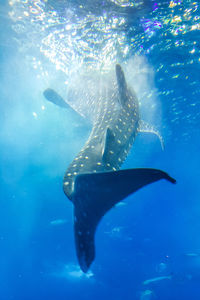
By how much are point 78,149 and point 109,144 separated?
68.0 ft

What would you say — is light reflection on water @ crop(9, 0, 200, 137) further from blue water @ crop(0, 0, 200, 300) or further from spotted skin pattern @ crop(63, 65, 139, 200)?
spotted skin pattern @ crop(63, 65, 139, 200)

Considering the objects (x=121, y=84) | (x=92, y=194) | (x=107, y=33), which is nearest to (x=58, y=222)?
(x=107, y=33)

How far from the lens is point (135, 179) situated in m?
2.11

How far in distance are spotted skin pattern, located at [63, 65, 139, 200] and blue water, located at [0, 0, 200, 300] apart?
15.3 feet

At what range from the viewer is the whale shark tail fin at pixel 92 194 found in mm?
2057

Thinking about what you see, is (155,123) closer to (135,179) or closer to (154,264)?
(135,179)

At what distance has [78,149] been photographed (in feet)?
77.4

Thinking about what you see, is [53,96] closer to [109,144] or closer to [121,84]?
[121,84]

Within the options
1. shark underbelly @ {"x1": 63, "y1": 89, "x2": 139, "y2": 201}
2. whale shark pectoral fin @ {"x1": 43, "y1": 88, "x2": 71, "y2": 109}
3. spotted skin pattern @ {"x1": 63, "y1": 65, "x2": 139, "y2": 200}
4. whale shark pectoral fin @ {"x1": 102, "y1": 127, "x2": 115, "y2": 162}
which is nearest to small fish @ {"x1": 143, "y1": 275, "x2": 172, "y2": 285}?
whale shark pectoral fin @ {"x1": 43, "y1": 88, "x2": 71, "y2": 109}

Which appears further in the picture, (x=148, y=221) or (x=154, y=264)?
(x=148, y=221)

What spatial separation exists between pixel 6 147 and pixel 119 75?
1904cm

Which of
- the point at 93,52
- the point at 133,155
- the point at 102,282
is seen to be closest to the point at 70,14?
the point at 93,52

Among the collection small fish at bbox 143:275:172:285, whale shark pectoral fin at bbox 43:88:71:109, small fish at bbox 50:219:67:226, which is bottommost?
small fish at bbox 143:275:172:285

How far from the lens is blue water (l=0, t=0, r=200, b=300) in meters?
8.31
